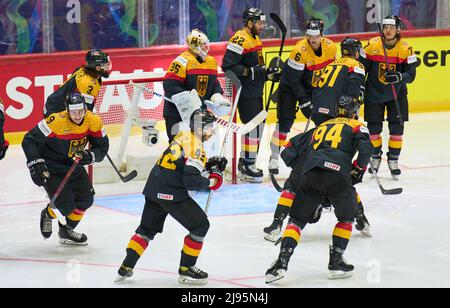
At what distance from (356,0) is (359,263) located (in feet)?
20.6

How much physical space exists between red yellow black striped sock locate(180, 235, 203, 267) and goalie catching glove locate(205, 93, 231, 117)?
101 inches

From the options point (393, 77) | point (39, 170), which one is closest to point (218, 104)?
point (393, 77)

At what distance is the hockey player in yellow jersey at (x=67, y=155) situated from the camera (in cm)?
757

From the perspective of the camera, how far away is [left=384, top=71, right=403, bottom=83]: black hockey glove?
9.73m

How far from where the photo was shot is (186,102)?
9.25 meters

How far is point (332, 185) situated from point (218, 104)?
2.54 m

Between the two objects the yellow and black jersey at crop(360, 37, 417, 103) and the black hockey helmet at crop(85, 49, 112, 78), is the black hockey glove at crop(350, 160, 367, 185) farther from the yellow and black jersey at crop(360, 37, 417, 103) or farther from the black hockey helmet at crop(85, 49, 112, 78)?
the yellow and black jersey at crop(360, 37, 417, 103)

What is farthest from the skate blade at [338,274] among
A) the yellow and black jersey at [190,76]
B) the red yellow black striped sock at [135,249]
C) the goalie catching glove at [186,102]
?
the yellow and black jersey at [190,76]

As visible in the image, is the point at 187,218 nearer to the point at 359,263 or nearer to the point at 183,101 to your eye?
the point at 359,263

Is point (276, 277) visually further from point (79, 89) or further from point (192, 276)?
point (79, 89)

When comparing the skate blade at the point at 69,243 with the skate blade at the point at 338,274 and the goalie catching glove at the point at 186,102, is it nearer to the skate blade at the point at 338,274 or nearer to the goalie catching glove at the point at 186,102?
the goalie catching glove at the point at 186,102

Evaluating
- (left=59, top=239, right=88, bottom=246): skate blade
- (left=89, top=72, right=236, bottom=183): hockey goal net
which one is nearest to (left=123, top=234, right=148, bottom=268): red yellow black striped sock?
(left=59, top=239, right=88, bottom=246): skate blade
